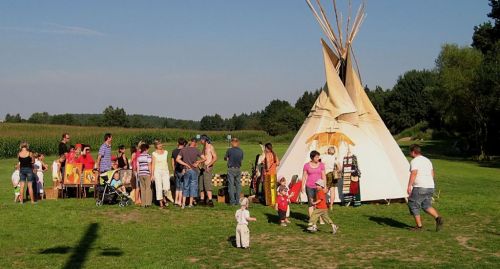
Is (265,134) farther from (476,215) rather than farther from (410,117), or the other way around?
(476,215)

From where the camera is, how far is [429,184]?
1173 cm

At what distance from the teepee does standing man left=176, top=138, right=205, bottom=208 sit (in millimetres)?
2936

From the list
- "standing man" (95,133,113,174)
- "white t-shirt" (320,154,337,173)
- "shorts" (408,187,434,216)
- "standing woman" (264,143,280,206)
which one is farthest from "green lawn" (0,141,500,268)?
"white t-shirt" (320,154,337,173)

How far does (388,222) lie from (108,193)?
277 inches

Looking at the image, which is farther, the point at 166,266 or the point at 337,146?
the point at 337,146

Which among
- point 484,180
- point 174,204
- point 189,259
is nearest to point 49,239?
point 189,259

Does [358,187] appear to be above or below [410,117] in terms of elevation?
below

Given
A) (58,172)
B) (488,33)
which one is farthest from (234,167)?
(488,33)

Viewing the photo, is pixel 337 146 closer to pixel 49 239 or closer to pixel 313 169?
pixel 313 169

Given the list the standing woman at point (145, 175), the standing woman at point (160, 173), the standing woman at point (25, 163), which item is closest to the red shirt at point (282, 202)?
the standing woman at point (160, 173)

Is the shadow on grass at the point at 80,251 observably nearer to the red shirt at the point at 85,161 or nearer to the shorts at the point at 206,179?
the shorts at the point at 206,179

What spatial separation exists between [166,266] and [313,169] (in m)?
4.55

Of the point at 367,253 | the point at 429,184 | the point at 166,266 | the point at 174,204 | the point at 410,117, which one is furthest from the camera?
the point at 410,117

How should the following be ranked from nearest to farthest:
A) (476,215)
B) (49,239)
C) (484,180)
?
1. (49,239)
2. (476,215)
3. (484,180)
